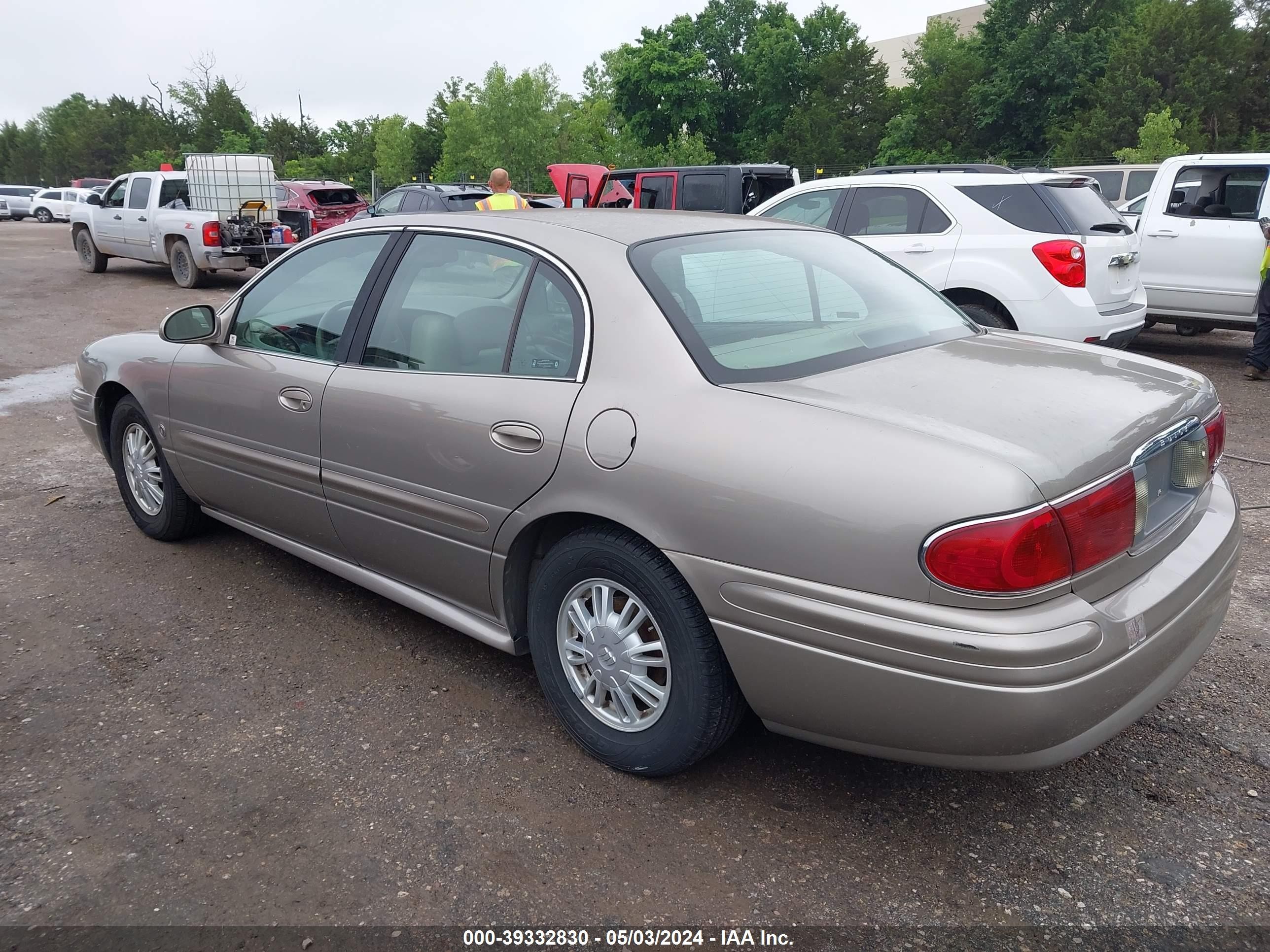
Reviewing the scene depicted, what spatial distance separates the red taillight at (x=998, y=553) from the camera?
2.15 metres

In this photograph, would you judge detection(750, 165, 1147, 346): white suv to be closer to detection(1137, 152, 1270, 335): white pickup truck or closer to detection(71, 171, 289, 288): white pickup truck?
detection(1137, 152, 1270, 335): white pickup truck

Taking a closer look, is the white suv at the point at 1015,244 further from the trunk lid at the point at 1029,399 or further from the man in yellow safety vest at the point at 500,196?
the trunk lid at the point at 1029,399

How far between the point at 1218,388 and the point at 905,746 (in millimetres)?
7475

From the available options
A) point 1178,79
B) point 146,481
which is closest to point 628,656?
point 146,481

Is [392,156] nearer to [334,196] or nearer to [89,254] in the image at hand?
[334,196]

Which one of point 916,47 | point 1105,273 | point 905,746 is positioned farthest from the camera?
point 916,47

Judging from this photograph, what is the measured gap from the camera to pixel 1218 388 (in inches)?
328

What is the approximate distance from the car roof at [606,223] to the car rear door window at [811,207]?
16.5 feet

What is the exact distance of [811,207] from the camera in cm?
871

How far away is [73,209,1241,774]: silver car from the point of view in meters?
2.23

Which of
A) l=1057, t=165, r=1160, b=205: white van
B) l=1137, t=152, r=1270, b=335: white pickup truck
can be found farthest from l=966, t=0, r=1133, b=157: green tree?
l=1137, t=152, r=1270, b=335: white pickup truck

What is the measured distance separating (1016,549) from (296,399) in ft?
8.73

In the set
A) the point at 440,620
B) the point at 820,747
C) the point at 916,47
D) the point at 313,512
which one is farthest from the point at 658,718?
the point at 916,47

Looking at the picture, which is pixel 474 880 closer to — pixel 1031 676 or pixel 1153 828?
pixel 1031 676
